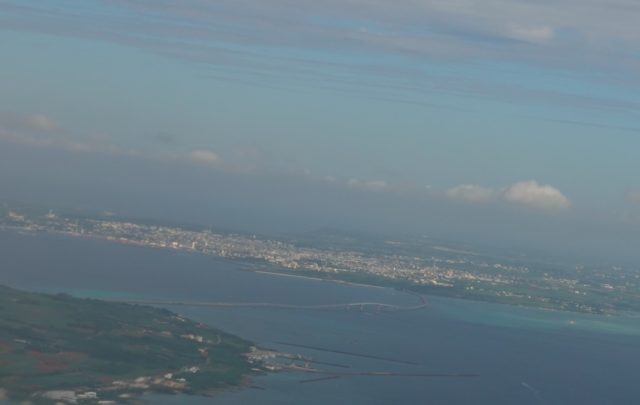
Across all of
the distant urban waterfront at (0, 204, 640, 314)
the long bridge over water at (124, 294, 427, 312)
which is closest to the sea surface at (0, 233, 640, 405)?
the long bridge over water at (124, 294, 427, 312)

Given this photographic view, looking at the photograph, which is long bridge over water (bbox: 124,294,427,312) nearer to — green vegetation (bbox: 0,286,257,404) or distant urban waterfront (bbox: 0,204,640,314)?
green vegetation (bbox: 0,286,257,404)

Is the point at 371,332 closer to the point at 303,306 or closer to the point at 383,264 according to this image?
the point at 303,306

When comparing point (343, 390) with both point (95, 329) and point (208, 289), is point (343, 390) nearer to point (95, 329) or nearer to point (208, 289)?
point (95, 329)

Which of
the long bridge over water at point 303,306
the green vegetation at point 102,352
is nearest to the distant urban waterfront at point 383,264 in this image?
the long bridge over water at point 303,306

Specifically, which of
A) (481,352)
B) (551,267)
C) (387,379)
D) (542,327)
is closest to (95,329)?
(387,379)

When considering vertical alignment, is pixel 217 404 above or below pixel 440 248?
below

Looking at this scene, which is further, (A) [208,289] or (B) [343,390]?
(A) [208,289]
